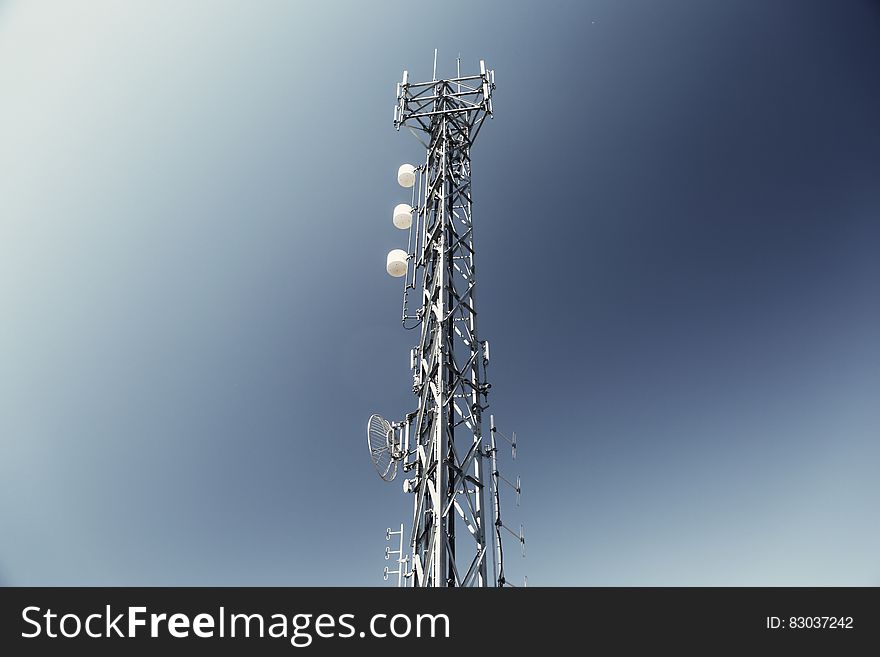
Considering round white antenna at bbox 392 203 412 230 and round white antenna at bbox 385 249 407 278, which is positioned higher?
round white antenna at bbox 392 203 412 230

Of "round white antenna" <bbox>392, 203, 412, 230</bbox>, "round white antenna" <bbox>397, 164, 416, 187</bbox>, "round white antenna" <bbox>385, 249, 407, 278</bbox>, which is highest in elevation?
"round white antenna" <bbox>397, 164, 416, 187</bbox>

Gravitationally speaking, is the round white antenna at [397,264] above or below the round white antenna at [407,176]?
below

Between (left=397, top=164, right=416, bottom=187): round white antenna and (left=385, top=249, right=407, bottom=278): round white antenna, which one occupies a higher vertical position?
(left=397, top=164, right=416, bottom=187): round white antenna

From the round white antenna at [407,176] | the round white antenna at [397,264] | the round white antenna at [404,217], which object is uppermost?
the round white antenna at [407,176]

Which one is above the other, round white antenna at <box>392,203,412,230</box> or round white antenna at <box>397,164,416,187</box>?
round white antenna at <box>397,164,416,187</box>

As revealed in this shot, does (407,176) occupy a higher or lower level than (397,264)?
higher
